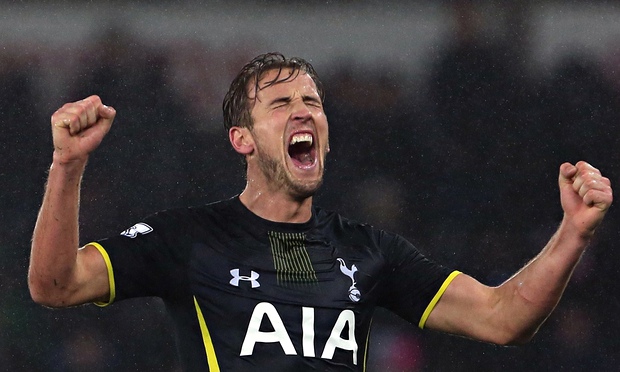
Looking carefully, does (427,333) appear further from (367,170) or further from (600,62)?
(600,62)

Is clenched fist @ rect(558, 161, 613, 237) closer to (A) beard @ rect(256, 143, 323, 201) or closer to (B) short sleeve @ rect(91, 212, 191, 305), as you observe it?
(A) beard @ rect(256, 143, 323, 201)

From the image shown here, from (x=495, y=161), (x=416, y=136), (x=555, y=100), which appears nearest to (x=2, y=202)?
(x=416, y=136)

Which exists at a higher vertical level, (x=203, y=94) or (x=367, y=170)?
(x=203, y=94)

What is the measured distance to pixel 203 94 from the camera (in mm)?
3660

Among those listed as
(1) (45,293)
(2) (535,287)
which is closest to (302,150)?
(2) (535,287)

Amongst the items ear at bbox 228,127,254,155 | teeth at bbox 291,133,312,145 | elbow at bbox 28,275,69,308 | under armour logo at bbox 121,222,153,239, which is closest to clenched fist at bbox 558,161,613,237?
teeth at bbox 291,133,312,145

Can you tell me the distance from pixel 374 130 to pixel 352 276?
1.24 metres

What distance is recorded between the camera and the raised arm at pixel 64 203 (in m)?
2.10

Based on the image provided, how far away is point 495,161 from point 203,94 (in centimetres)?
101

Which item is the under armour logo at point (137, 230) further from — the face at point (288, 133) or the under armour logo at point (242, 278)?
the face at point (288, 133)

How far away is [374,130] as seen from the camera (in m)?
3.71

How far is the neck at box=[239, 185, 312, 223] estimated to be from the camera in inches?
103

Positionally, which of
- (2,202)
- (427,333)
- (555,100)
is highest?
(555,100)

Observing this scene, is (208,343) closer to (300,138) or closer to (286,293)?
(286,293)
